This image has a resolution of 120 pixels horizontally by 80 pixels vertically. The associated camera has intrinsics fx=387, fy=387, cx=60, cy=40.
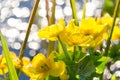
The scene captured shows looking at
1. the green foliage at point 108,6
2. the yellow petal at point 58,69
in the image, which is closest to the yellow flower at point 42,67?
the yellow petal at point 58,69

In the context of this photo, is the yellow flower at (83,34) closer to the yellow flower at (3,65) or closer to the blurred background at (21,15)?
the yellow flower at (3,65)

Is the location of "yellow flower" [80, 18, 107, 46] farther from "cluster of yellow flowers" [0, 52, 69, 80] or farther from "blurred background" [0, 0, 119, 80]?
"blurred background" [0, 0, 119, 80]

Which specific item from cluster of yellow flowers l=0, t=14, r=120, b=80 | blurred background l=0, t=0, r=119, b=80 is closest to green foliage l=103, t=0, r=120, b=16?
blurred background l=0, t=0, r=119, b=80

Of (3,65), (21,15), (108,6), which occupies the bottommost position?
(21,15)

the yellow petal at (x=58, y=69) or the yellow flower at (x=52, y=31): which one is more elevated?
the yellow flower at (x=52, y=31)

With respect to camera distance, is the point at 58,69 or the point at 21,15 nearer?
the point at 58,69

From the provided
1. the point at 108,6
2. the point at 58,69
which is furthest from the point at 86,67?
the point at 108,6

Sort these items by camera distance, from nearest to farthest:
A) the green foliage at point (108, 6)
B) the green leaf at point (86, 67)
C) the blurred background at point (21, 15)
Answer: the green leaf at point (86, 67)
the green foliage at point (108, 6)
the blurred background at point (21, 15)

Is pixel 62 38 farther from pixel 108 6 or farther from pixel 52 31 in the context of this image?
pixel 108 6

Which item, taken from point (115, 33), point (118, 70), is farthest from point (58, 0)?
point (115, 33)

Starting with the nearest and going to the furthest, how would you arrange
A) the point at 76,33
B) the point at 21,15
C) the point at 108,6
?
the point at 76,33 < the point at 108,6 < the point at 21,15
